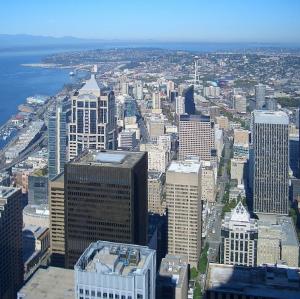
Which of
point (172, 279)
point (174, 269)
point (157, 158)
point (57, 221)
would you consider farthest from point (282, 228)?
point (157, 158)

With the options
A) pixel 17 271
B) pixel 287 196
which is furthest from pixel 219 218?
pixel 17 271

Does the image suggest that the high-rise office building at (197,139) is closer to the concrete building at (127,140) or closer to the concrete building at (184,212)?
the concrete building at (127,140)

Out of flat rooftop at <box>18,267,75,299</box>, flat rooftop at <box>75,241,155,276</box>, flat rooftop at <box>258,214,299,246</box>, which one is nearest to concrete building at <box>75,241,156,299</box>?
flat rooftop at <box>75,241,155,276</box>

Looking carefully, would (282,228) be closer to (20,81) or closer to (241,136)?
(241,136)

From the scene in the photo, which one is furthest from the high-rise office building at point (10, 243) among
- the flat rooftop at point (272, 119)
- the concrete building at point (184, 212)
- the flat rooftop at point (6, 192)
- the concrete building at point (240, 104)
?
the concrete building at point (240, 104)

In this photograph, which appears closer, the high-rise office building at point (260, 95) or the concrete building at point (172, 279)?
the concrete building at point (172, 279)

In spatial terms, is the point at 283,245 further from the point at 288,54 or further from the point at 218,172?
the point at 288,54
